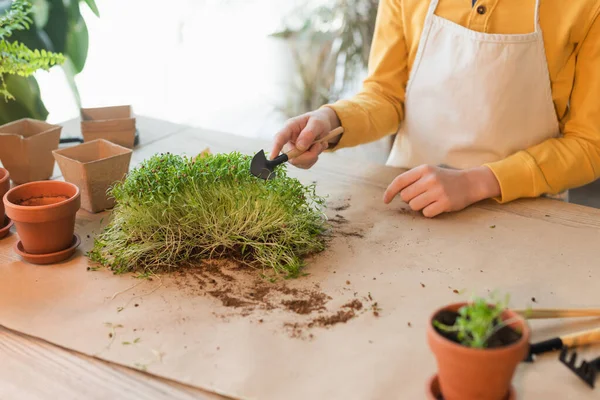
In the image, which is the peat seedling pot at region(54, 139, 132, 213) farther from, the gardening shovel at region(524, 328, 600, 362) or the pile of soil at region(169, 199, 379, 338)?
the gardening shovel at region(524, 328, 600, 362)

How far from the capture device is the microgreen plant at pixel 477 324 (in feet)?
1.90

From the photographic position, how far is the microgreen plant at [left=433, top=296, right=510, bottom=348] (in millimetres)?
578

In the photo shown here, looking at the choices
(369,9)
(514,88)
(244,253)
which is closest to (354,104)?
(514,88)

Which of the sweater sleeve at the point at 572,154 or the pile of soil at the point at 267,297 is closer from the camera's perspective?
the pile of soil at the point at 267,297

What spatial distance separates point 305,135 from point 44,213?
537 millimetres

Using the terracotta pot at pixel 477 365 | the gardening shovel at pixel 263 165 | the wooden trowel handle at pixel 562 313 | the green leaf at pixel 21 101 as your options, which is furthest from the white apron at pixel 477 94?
the green leaf at pixel 21 101

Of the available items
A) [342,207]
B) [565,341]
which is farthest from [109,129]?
[565,341]

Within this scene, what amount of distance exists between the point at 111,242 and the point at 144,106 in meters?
2.37

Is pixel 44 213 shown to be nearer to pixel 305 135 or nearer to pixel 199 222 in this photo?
pixel 199 222

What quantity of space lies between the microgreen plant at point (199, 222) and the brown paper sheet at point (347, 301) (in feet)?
0.16

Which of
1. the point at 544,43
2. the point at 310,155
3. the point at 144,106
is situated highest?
the point at 544,43

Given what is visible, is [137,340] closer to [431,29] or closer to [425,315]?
[425,315]

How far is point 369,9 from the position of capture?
9.04 feet

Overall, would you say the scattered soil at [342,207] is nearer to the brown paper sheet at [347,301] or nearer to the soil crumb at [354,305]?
the brown paper sheet at [347,301]
